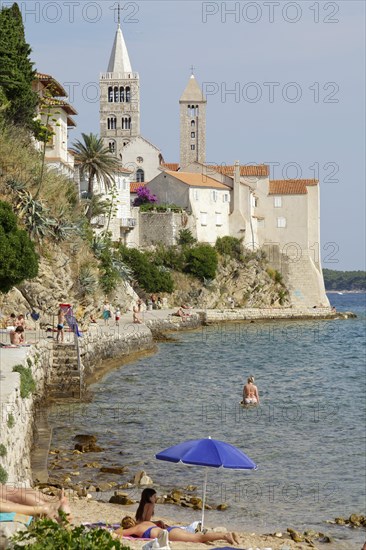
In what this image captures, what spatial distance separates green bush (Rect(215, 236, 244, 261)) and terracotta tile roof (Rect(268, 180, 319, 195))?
8312mm

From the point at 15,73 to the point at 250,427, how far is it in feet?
82.2

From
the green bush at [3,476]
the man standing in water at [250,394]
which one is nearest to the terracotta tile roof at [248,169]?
the man standing in water at [250,394]

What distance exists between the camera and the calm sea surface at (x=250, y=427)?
17219mm

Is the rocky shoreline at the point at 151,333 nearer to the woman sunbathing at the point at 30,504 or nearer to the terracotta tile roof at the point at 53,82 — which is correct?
the woman sunbathing at the point at 30,504

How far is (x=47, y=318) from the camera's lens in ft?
126

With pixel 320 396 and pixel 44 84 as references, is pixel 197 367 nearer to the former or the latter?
pixel 320 396

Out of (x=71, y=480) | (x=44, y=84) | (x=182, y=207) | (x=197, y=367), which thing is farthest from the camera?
(x=182, y=207)

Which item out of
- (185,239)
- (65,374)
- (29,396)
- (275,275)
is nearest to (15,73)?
(65,374)

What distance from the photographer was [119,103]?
110 metres

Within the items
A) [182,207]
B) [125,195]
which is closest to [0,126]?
[125,195]

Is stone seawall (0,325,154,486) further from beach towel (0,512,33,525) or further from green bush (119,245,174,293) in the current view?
green bush (119,245,174,293)

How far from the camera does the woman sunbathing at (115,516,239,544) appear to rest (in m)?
11.6

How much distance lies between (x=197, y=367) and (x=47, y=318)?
7.18 m

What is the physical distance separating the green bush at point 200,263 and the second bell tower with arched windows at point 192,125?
1231 inches
